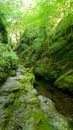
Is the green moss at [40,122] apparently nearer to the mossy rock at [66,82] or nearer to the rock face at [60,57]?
the mossy rock at [66,82]

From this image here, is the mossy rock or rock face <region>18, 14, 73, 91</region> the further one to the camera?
rock face <region>18, 14, 73, 91</region>

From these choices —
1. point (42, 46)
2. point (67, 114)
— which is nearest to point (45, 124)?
point (67, 114)

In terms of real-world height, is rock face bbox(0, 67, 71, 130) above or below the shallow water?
above

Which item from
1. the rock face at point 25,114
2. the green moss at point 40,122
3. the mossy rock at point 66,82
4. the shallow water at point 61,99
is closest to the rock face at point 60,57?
the mossy rock at point 66,82

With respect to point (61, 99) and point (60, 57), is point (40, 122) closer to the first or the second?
point (61, 99)

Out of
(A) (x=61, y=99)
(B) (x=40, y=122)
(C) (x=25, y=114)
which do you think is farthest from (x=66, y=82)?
(B) (x=40, y=122)

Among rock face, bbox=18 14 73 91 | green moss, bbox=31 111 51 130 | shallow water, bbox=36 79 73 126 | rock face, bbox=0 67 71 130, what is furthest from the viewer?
rock face, bbox=18 14 73 91

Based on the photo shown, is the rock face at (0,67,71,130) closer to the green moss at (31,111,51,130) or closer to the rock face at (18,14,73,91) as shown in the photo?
the green moss at (31,111,51,130)

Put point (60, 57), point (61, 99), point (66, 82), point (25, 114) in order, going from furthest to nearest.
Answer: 1. point (60, 57)
2. point (66, 82)
3. point (61, 99)
4. point (25, 114)

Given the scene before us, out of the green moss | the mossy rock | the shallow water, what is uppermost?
the green moss

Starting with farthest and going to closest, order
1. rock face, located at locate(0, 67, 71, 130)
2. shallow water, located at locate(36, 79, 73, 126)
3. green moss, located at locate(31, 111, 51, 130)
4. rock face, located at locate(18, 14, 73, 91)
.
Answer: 1. rock face, located at locate(18, 14, 73, 91)
2. shallow water, located at locate(36, 79, 73, 126)
3. rock face, located at locate(0, 67, 71, 130)
4. green moss, located at locate(31, 111, 51, 130)

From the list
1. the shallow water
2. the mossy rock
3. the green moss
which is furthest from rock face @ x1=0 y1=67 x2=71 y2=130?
the mossy rock

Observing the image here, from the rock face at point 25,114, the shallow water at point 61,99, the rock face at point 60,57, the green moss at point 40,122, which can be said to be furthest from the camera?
the rock face at point 60,57

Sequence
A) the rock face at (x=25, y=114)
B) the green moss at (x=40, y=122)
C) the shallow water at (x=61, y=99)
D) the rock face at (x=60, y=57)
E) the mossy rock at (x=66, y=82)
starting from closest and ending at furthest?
the green moss at (x=40, y=122) < the rock face at (x=25, y=114) < the shallow water at (x=61, y=99) < the mossy rock at (x=66, y=82) < the rock face at (x=60, y=57)
